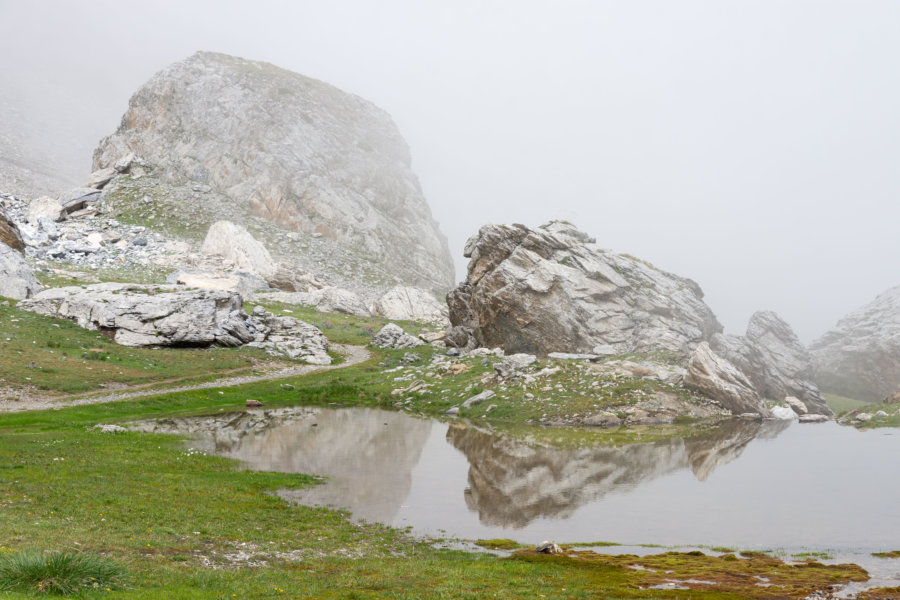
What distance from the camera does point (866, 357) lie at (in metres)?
84.6

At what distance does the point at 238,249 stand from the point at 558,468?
12989 cm

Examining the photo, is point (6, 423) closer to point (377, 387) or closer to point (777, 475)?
point (377, 387)

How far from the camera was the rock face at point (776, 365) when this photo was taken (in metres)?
73.4

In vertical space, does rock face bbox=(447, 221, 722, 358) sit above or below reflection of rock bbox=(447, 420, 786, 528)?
above

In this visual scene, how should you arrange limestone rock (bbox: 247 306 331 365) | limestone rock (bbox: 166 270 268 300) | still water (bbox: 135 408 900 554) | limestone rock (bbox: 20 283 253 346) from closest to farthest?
still water (bbox: 135 408 900 554)
limestone rock (bbox: 20 283 253 346)
limestone rock (bbox: 247 306 331 365)
limestone rock (bbox: 166 270 268 300)

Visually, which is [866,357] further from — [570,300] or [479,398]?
[479,398]

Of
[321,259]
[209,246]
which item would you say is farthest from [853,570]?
[321,259]

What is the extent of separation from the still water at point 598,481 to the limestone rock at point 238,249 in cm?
9811

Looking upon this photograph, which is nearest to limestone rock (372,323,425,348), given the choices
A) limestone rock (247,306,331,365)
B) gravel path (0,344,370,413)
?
gravel path (0,344,370,413)

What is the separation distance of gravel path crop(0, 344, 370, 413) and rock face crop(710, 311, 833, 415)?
180 feet

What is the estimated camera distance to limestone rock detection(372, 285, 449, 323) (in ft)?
472

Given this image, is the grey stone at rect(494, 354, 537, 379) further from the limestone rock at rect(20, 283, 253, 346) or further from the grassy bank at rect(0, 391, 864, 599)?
the limestone rock at rect(20, 283, 253, 346)

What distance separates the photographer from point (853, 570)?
2225 cm

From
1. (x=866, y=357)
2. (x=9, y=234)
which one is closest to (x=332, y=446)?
(x=866, y=357)
